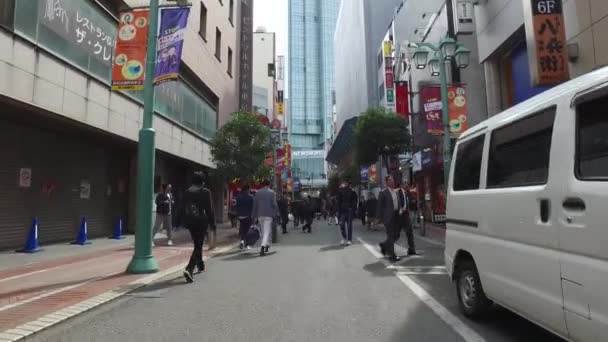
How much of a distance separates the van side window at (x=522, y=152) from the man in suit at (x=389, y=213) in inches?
209

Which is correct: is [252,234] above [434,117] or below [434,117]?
below

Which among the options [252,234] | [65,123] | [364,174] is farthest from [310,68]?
[252,234]

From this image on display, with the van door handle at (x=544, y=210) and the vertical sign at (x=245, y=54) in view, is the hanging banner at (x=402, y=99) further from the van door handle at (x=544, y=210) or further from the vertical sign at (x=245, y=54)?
the van door handle at (x=544, y=210)

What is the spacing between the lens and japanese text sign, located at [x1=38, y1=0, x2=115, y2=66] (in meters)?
11.3

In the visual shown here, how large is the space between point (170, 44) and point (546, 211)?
24.3ft

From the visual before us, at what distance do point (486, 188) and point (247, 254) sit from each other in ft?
27.0

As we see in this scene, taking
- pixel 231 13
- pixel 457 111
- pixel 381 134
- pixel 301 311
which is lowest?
pixel 301 311

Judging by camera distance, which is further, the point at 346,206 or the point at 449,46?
the point at 449,46

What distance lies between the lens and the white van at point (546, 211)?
9.71ft

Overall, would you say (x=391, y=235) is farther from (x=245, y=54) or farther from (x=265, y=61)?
Answer: (x=265, y=61)

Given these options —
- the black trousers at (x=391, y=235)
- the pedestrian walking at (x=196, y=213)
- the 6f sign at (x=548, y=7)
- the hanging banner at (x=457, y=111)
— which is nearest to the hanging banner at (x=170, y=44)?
the pedestrian walking at (x=196, y=213)

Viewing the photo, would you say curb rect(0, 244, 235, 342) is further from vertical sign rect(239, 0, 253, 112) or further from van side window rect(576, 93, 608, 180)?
vertical sign rect(239, 0, 253, 112)

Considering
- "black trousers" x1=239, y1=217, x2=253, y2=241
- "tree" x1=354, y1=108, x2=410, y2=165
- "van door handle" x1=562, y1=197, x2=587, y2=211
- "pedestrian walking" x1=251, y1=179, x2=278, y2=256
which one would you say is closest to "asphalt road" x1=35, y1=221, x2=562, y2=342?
"van door handle" x1=562, y1=197, x2=587, y2=211

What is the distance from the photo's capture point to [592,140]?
3.09 metres
